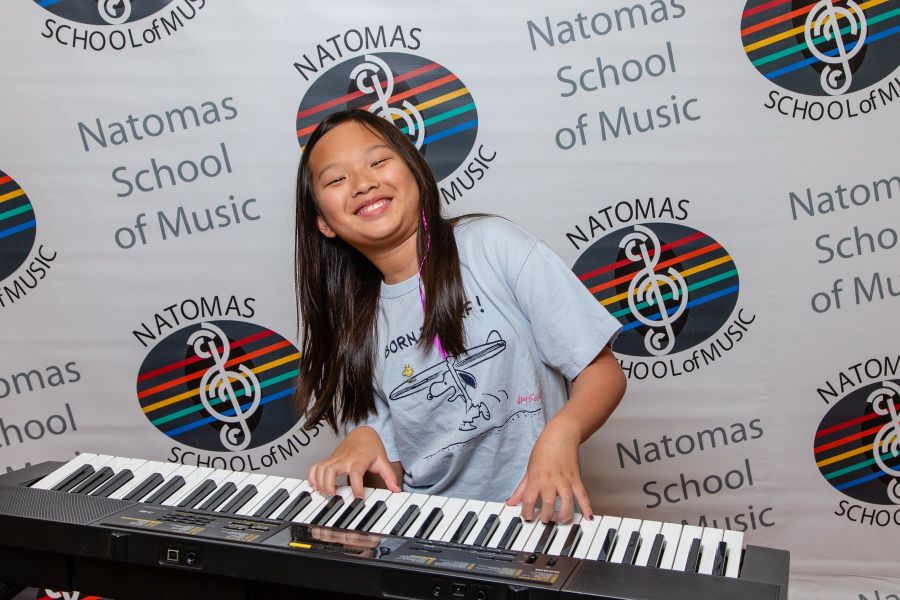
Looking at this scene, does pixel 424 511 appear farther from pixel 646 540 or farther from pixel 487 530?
pixel 646 540

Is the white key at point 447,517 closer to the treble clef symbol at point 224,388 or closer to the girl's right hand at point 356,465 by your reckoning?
the girl's right hand at point 356,465

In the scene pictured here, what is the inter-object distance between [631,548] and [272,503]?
0.62 metres

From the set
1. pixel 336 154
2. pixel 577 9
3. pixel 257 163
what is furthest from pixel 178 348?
pixel 577 9

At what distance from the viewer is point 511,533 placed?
1399 millimetres

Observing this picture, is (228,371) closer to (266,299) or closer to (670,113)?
(266,299)

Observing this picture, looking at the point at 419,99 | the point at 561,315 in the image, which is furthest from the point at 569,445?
the point at 419,99

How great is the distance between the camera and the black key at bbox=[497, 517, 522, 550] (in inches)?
53.9

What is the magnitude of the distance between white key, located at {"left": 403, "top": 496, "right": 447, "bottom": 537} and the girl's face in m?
0.57

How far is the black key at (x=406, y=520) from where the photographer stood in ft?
4.74

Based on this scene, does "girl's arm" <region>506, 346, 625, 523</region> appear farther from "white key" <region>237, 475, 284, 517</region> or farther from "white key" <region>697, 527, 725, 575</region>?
"white key" <region>237, 475, 284, 517</region>

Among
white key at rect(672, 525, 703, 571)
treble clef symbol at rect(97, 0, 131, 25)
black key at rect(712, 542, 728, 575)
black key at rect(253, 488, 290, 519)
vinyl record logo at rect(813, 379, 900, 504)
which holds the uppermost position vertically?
treble clef symbol at rect(97, 0, 131, 25)

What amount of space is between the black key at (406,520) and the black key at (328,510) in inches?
4.9

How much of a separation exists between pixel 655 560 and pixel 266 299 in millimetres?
1942

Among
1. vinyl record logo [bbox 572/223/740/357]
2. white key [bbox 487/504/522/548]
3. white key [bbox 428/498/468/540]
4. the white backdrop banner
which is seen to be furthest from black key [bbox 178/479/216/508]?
vinyl record logo [bbox 572/223/740/357]
